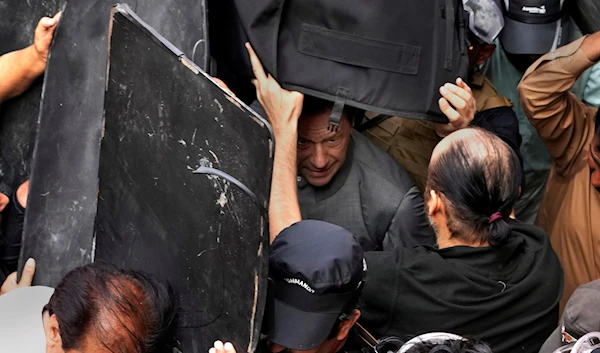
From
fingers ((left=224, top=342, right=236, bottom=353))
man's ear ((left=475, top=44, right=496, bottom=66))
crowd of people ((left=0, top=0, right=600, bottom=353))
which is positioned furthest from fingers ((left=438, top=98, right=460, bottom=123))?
fingers ((left=224, top=342, right=236, bottom=353))

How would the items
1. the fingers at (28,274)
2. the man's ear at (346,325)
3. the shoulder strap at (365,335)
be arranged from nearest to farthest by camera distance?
1. the man's ear at (346,325)
2. the shoulder strap at (365,335)
3. the fingers at (28,274)

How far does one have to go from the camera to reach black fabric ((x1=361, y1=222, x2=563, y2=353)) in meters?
2.25

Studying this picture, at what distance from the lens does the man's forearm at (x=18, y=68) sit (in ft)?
8.45

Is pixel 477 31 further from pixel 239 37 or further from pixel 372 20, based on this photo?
pixel 239 37

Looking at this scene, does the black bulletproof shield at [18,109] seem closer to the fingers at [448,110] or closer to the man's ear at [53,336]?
the man's ear at [53,336]

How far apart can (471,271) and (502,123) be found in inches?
39.8

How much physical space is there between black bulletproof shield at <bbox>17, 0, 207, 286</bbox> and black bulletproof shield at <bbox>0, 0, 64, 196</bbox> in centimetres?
20

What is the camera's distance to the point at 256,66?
2.51 meters

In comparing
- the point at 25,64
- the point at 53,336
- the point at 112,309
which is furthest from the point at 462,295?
the point at 25,64

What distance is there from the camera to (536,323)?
2334 millimetres

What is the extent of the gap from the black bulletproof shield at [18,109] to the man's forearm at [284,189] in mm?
821

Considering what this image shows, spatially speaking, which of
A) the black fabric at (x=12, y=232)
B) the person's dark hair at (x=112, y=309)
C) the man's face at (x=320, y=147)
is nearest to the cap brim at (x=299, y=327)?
the person's dark hair at (x=112, y=309)

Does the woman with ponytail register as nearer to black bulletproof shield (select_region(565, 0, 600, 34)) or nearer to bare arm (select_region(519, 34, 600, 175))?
bare arm (select_region(519, 34, 600, 175))

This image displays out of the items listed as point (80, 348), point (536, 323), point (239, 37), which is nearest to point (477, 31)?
point (239, 37)
